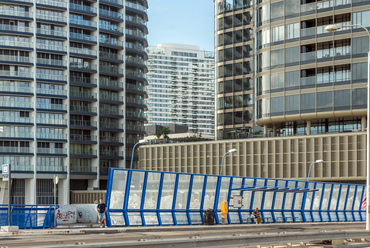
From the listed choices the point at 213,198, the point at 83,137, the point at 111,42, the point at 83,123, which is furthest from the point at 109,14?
the point at 213,198

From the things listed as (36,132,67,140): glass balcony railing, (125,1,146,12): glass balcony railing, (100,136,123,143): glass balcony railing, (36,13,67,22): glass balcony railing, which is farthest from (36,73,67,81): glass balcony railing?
(125,1,146,12): glass balcony railing

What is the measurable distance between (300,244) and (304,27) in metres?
63.2

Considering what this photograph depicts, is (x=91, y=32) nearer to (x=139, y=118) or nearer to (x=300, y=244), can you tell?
(x=139, y=118)

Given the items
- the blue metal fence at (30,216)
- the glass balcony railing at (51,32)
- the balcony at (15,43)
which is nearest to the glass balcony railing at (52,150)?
the balcony at (15,43)

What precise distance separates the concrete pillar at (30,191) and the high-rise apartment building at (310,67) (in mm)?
40770

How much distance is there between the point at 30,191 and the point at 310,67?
171ft

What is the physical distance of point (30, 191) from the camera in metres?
106

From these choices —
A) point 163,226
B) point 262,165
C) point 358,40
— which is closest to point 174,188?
point 163,226

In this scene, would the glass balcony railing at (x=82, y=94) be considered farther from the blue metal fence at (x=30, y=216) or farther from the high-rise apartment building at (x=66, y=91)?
the blue metal fence at (x=30, y=216)

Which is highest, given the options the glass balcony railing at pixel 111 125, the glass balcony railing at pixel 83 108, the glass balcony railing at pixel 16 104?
the glass balcony railing at pixel 16 104

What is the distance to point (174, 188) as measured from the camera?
1242 inches

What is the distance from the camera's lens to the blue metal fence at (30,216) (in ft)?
109

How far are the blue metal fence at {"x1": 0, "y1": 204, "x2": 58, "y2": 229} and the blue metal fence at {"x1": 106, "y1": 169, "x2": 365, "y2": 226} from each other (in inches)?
259

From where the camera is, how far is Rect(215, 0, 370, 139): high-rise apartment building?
78812mm
